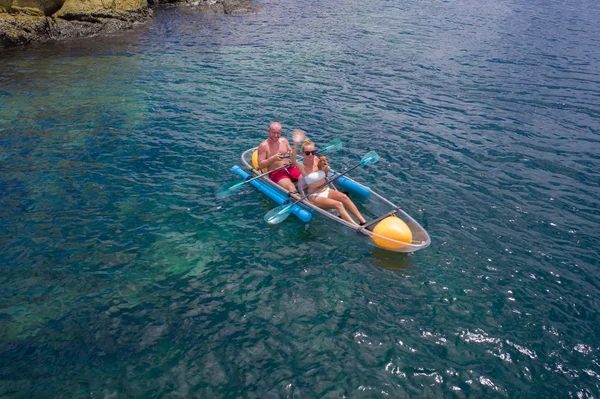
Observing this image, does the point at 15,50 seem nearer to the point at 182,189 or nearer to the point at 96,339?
the point at 182,189

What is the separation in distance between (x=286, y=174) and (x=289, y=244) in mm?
2610

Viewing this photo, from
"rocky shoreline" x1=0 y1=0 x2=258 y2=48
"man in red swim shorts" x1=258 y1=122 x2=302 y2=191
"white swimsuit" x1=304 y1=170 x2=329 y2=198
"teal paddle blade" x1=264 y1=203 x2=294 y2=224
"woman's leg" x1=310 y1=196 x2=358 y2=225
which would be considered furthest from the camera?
"rocky shoreline" x1=0 y1=0 x2=258 y2=48

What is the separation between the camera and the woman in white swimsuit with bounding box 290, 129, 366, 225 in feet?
33.1

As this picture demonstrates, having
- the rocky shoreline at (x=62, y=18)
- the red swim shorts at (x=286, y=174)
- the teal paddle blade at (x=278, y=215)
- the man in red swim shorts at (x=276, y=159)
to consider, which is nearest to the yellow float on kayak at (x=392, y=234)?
the teal paddle blade at (x=278, y=215)

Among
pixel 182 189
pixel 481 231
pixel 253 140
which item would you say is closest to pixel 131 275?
pixel 182 189

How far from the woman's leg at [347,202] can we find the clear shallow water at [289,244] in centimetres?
58

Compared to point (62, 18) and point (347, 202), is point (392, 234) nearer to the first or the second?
point (347, 202)

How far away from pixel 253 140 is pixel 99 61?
13.4 meters

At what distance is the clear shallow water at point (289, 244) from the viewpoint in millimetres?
6871

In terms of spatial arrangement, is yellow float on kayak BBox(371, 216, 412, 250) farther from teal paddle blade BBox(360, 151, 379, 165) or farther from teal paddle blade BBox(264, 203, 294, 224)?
teal paddle blade BBox(360, 151, 379, 165)

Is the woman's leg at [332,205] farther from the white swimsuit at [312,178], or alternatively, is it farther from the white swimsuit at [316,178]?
the white swimsuit at [312,178]


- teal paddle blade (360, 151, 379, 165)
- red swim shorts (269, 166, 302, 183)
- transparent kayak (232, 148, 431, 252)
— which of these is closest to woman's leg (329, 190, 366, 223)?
transparent kayak (232, 148, 431, 252)

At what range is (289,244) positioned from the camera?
31.9ft

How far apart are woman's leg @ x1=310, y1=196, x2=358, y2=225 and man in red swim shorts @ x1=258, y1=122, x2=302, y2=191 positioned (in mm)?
1068
